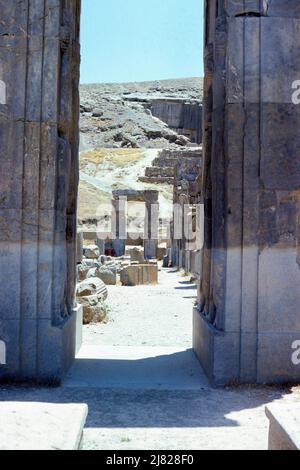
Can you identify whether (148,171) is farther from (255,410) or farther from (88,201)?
(255,410)

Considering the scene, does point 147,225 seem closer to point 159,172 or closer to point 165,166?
point 159,172

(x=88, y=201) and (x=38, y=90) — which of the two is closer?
(x=38, y=90)

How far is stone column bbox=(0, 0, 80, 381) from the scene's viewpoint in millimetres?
5523

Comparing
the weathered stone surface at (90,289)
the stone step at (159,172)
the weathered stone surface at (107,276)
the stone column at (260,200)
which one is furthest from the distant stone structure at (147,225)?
the stone column at (260,200)

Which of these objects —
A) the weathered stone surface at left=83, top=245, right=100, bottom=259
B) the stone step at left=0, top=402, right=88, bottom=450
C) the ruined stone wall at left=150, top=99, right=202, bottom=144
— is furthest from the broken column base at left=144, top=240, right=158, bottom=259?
the ruined stone wall at left=150, top=99, right=202, bottom=144

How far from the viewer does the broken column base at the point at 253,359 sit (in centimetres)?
549

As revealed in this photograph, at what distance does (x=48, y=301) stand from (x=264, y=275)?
213 centimetres

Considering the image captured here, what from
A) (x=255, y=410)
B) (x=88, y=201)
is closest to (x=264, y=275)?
(x=255, y=410)

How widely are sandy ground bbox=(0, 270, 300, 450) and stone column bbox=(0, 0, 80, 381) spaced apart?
0.46 metres

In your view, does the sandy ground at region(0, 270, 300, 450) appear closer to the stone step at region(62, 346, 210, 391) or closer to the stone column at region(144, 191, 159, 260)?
the stone step at region(62, 346, 210, 391)

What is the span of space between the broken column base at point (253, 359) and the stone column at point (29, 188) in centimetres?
154

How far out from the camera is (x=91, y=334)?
332 inches
